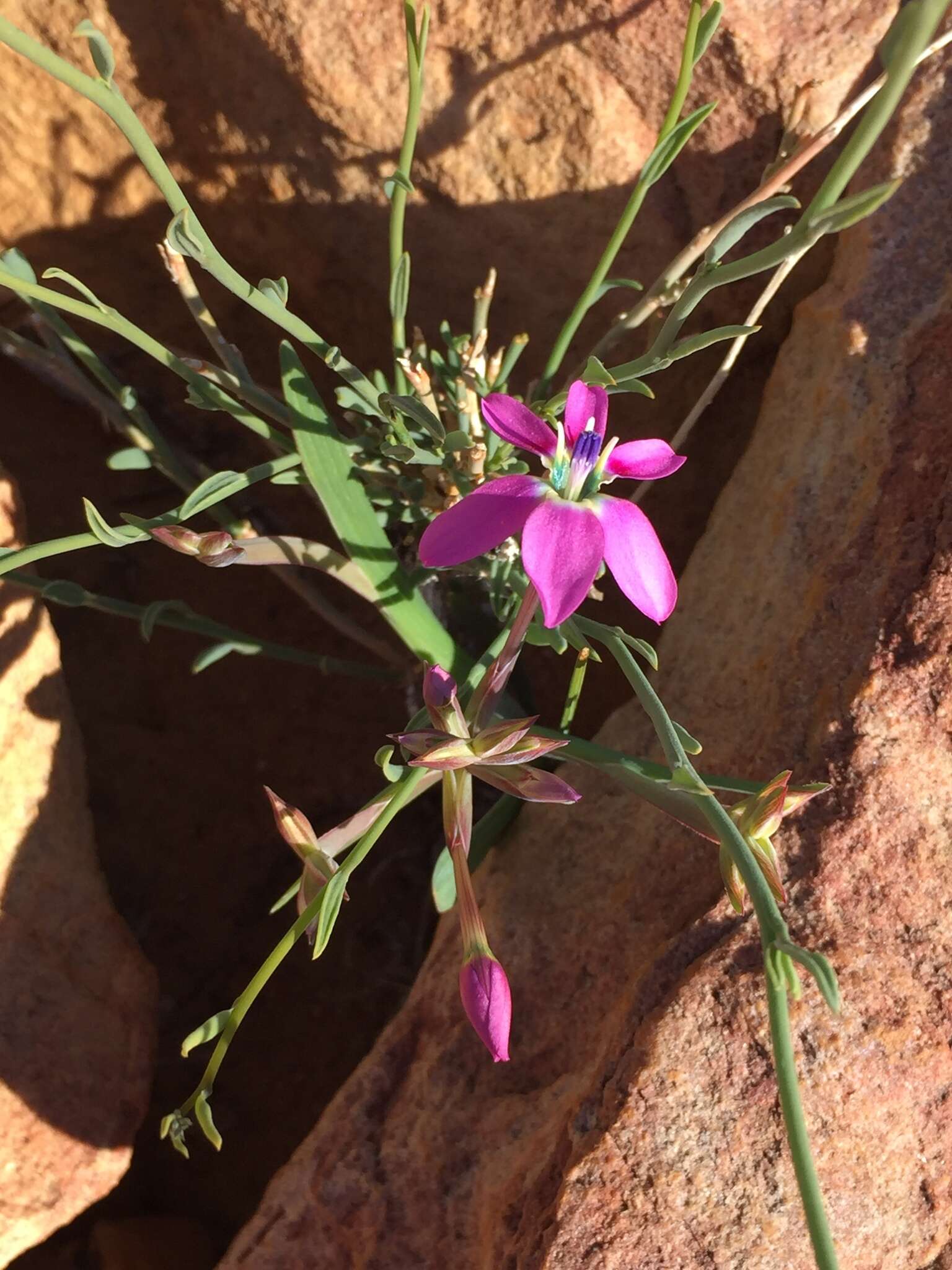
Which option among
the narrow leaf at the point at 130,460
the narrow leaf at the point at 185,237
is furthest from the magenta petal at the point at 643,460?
the narrow leaf at the point at 130,460

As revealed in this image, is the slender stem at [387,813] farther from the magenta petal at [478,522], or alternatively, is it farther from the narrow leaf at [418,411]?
the narrow leaf at [418,411]

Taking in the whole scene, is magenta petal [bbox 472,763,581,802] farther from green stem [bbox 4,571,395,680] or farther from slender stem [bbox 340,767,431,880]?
green stem [bbox 4,571,395,680]

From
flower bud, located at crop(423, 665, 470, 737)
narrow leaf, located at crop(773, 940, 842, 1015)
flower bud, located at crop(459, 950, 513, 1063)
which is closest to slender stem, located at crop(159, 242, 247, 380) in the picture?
Answer: flower bud, located at crop(423, 665, 470, 737)

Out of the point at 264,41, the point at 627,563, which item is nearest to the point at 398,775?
the point at 627,563

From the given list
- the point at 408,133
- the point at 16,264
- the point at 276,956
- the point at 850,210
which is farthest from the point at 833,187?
the point at 16,264

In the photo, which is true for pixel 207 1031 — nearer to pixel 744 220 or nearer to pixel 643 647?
pixel 643 647
